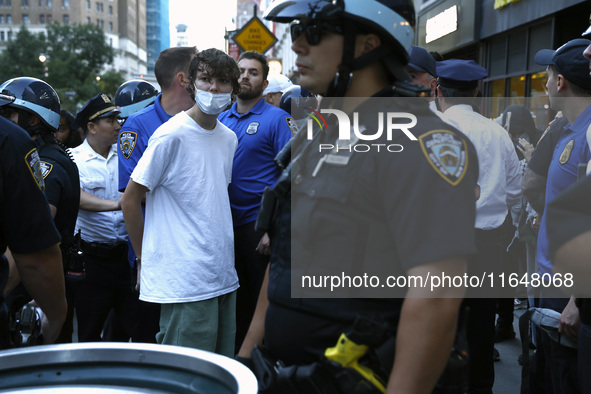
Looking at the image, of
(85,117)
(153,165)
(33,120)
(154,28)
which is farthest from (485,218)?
(154,28)

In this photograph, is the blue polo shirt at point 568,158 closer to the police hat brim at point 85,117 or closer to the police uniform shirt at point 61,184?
the police uniform shirt at point 61,184

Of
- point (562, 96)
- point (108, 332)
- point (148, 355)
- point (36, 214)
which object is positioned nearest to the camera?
point (148, 355)

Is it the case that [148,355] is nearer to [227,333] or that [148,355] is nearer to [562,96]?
[227,333]

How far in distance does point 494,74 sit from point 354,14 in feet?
42.1

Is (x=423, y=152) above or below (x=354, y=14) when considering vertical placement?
below

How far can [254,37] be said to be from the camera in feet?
41.0

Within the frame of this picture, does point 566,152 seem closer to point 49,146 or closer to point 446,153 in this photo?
point 446,153

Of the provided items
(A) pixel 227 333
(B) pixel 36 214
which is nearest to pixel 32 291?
(B) pixel 36 214

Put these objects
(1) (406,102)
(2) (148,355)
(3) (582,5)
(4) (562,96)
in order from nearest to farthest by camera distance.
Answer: (2) (148,355), (1) (406,102), (4) (562,96), (3) (582,5)

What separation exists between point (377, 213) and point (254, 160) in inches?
123

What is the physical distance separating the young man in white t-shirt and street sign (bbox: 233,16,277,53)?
29.0 ft

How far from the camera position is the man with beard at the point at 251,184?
15.9 feet

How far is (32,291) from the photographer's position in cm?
234

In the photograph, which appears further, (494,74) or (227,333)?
(494,74)
